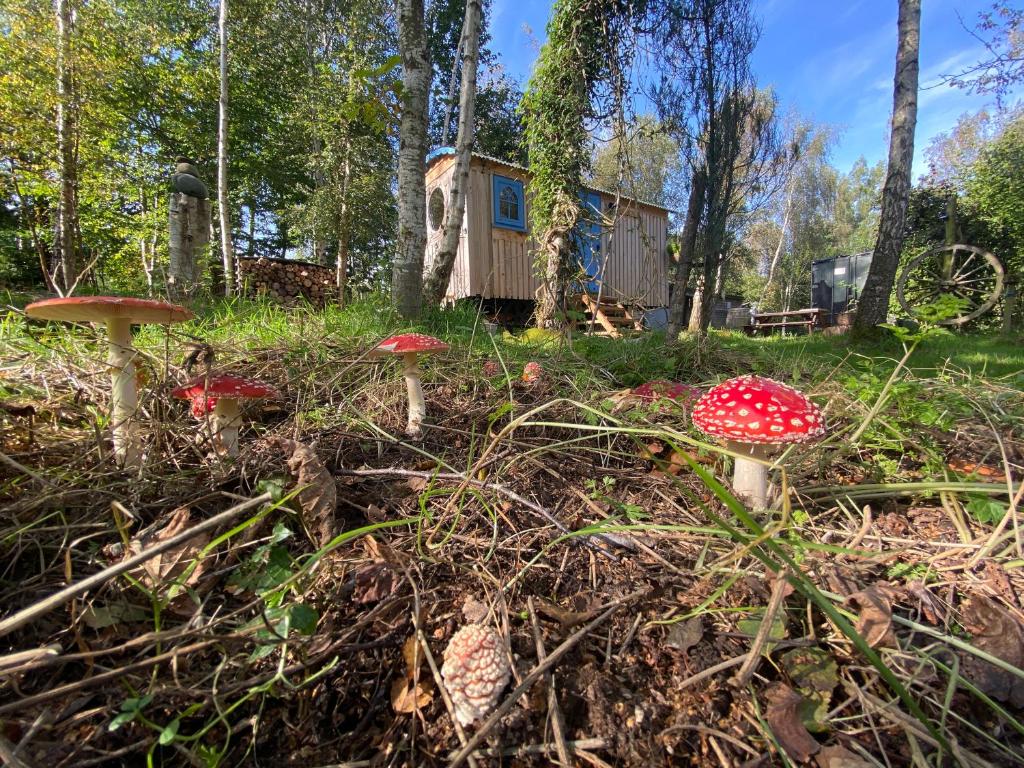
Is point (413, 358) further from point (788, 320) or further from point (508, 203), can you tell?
point (788, 320)

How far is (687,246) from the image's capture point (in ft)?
18.4

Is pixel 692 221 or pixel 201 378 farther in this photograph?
pixel 692 221

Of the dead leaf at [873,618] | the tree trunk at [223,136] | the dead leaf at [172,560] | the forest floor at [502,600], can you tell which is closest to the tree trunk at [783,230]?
the tree trunk at [223,136]

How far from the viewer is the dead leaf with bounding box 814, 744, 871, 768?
2.38ft

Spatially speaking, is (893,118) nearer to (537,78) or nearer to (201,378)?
(537,78)

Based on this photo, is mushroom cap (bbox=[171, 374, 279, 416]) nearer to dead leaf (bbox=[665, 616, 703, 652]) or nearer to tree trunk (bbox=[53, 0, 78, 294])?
dead leaf (bbox=[665, 616, 703, 652])

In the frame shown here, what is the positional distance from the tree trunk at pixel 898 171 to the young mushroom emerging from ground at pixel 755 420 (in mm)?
5949

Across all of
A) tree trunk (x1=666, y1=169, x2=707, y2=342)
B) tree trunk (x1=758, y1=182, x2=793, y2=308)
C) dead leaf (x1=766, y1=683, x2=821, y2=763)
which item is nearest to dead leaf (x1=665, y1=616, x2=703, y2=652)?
dead leaf (x1=766, y1=683, x2=821, y2=763)

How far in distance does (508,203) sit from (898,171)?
6.68 metres

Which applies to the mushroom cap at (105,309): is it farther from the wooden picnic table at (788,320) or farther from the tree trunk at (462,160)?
the wooden picnic table at (788,320)

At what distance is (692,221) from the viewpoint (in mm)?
5562

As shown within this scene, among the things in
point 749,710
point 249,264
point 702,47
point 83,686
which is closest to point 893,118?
point 702,47

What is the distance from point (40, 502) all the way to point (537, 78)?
7.10 metres

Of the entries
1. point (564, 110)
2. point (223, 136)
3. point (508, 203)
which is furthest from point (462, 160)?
point (223, 136)
